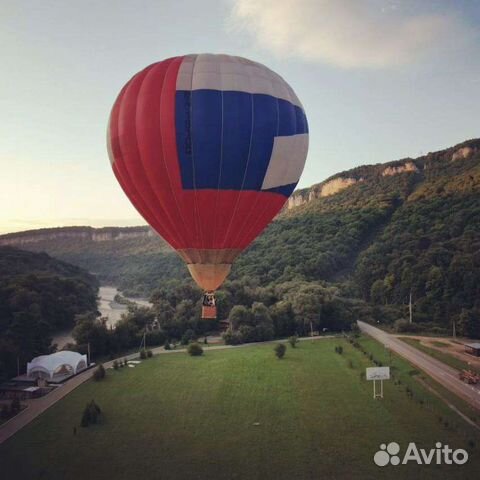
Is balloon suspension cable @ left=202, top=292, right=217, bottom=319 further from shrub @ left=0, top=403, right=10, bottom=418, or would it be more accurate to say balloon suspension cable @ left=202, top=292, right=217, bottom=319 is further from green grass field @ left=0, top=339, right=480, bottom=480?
shrub @ left=0, top=403, right=10, bottom=418

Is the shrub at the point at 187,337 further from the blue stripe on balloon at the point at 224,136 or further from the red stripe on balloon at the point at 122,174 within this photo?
the blue stripe on balloon at the point at 224,136

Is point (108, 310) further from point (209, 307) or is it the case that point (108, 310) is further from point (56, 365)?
point (209, 307)

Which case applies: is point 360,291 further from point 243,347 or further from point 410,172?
point 410,172

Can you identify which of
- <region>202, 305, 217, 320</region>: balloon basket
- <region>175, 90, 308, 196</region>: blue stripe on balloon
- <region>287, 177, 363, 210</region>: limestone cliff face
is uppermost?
<region>287, 177, 363, 210</region>: limestone cliff face

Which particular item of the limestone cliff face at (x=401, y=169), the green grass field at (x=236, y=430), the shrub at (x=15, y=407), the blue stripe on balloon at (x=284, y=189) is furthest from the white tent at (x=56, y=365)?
the limestone cliff face at (x=401, y=169)

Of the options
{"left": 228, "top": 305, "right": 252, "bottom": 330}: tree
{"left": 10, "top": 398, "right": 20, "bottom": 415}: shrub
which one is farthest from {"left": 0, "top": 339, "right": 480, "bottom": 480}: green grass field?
Result: {"left": 228, "top": 305, "right": 252, "bottom": 330}: tree

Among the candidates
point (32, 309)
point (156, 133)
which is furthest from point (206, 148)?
point (32, 309)
